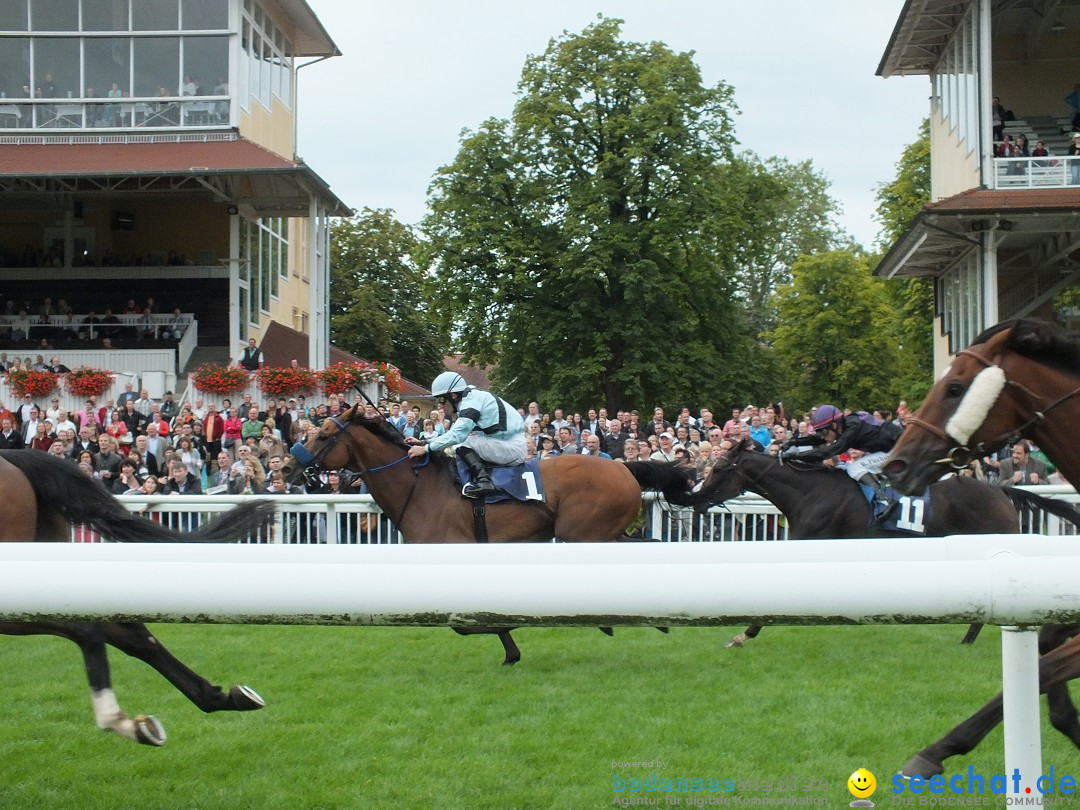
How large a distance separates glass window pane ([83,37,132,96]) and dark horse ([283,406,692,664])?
2054cm

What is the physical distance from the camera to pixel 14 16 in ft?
85.7

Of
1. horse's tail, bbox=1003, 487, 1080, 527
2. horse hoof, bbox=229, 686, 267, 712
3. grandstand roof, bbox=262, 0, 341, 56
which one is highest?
grandstand roof, bbox=262, 0, 341, 56

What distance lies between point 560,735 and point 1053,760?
74.8 inches

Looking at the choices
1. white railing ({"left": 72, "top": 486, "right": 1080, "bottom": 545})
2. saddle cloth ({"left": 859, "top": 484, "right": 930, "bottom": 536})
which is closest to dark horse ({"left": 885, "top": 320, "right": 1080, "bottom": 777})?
saddle cloth ({"left": 859, "top": 484, "right": 930, "bottom": 536})

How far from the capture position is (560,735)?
16.0 ft

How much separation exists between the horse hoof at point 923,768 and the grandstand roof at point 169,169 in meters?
20.9

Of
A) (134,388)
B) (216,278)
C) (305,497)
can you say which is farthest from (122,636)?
(216,278)

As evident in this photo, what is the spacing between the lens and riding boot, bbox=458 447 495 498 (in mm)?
7883

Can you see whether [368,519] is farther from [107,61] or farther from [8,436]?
[107,61]

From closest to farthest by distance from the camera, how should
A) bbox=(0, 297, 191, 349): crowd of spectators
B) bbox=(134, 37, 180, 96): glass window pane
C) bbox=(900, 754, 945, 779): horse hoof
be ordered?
bbox=(900, 754, 945, 779): horse hoof, bbox=(0, 297, 191, 349): crowd of spectators, bbox=(134, 37, 180, 96): glass window pane

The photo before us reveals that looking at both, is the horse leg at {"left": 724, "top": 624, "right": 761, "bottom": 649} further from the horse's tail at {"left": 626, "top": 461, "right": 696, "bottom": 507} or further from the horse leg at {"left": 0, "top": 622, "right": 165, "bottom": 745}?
the horse leg at {"left": 0, "top": 622, "right": 165, "bottom": 745}

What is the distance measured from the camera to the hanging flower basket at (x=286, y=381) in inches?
775

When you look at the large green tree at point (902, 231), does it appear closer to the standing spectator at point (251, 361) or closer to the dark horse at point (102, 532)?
the standing spectator at point (251, 361)

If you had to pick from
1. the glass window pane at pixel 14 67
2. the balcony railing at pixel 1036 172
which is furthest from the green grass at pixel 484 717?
the glass window pane at pixel 14 67
